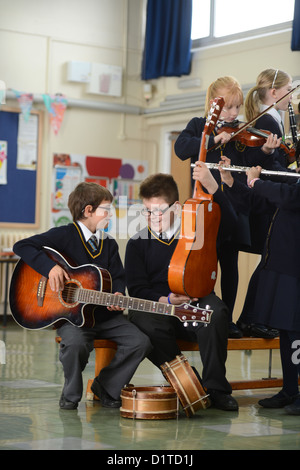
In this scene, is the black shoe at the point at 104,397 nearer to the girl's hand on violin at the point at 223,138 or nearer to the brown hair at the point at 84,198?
the brown hair at the point at 84,198

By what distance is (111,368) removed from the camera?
3.85 metres

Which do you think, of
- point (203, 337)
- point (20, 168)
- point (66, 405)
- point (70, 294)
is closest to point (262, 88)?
point (203, 337)

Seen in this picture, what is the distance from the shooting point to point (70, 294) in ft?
12.2

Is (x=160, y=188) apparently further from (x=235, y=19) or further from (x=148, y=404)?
(x=235, y=19)

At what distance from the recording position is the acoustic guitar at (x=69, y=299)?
3.60 metres

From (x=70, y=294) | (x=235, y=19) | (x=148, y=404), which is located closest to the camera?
(x=148, y=404)

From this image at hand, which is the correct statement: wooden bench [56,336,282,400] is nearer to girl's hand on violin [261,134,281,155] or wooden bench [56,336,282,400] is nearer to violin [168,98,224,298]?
violin [168,98,224,298]

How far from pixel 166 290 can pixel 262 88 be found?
1232 mm

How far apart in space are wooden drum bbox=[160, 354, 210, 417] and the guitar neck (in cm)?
30

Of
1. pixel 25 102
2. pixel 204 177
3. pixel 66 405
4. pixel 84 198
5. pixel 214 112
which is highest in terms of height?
pixel 25 102

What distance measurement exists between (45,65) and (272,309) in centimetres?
536

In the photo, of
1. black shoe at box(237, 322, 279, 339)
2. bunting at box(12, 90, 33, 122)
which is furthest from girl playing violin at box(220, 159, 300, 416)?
bunting at box(12, 90, 33, 122)

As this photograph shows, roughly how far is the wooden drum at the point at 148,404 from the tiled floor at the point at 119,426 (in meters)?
0.04

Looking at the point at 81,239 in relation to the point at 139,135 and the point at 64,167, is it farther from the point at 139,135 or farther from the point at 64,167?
the point at 139,135
